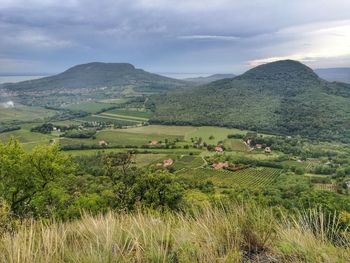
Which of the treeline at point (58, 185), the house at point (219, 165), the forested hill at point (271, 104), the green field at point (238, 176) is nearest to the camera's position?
the treeline at point (58, 185)

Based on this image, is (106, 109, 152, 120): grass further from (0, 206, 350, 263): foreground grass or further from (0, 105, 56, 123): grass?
(0, 206, 350, 263): foreground grass

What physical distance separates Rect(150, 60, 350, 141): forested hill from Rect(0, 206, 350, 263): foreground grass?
8379cm

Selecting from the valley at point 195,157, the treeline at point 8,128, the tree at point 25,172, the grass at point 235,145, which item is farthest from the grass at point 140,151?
the tree at point 25,172

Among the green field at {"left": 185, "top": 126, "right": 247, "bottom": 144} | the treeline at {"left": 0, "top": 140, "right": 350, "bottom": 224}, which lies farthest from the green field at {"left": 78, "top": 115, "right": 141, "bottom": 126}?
the treeline at {"left": 0, "top": 140, "right": 350, "bottom": 224}

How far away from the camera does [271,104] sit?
109250 mm

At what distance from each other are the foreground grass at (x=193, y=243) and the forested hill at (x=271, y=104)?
83.8 metres

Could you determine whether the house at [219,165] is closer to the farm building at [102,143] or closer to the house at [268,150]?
the house at [268,150]

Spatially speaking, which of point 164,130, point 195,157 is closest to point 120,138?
point 164,130

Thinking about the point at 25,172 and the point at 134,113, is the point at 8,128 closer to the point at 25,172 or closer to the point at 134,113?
the point at 134,113

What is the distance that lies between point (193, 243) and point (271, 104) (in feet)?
364

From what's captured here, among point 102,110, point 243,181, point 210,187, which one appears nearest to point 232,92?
point 102,110

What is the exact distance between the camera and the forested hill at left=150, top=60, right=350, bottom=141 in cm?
8956

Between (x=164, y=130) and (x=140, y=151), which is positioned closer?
(x=140, y=151)

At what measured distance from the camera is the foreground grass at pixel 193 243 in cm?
286
